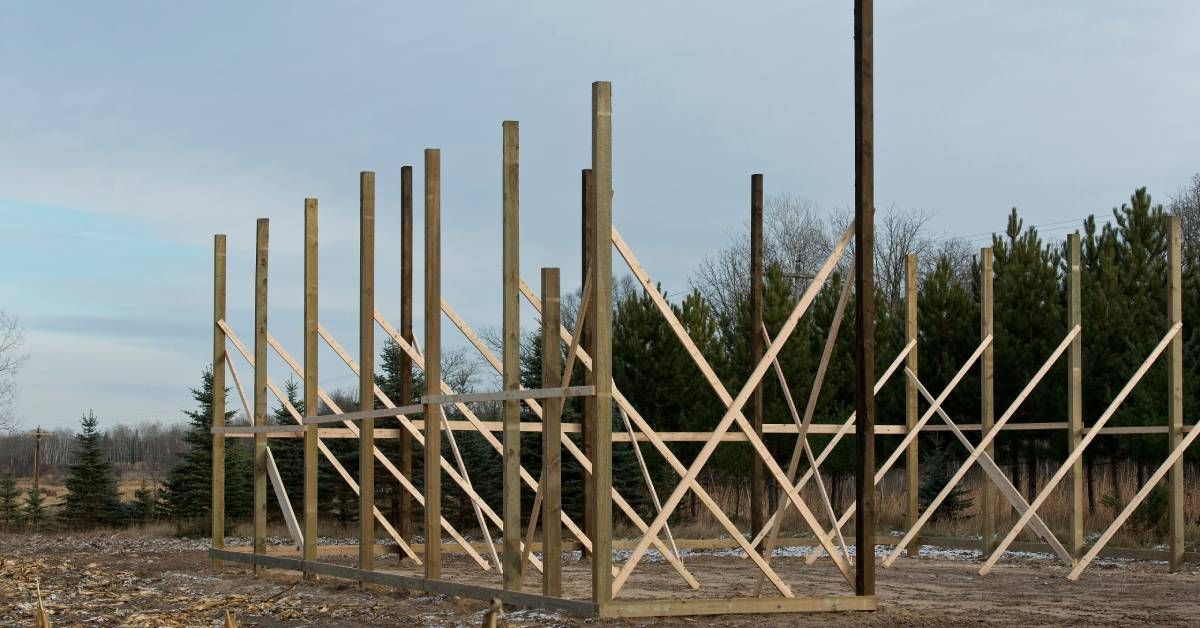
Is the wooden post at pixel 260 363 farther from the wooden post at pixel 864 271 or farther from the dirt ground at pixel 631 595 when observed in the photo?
the wooden post at pixel 864 271

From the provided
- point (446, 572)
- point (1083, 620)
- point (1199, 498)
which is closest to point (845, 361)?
point (1199, 498)

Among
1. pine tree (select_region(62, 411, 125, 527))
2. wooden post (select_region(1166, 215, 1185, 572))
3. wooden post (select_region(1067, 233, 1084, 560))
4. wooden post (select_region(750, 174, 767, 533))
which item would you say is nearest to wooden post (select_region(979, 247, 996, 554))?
wooden post (select_region(1067, 233, 1084, 560))

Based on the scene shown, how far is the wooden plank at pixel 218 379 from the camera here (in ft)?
50.4

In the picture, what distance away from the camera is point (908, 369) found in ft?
53.2

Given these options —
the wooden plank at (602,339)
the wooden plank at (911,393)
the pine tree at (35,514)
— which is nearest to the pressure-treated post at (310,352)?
the wooden plank at (602,339)

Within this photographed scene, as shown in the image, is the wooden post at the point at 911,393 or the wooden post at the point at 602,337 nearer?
the wooden post at the point at 602,337

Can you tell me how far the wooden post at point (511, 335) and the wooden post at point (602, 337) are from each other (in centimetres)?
111

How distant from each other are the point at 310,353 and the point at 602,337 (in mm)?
5183

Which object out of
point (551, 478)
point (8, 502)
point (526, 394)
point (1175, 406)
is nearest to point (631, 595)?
point (551, 478)

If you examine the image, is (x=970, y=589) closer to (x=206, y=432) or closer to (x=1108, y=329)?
(x=1108, y=329)

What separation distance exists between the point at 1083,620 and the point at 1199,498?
35.6 ft

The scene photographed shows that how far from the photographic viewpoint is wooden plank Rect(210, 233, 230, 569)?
1535 centimetres

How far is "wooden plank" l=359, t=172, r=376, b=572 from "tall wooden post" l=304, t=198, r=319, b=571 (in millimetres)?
856

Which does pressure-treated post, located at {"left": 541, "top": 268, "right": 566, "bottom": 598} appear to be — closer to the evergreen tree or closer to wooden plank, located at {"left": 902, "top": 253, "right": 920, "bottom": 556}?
wooden plank, located at {"left": 902, "top": 253, "right": 920, "bottom": 556}
